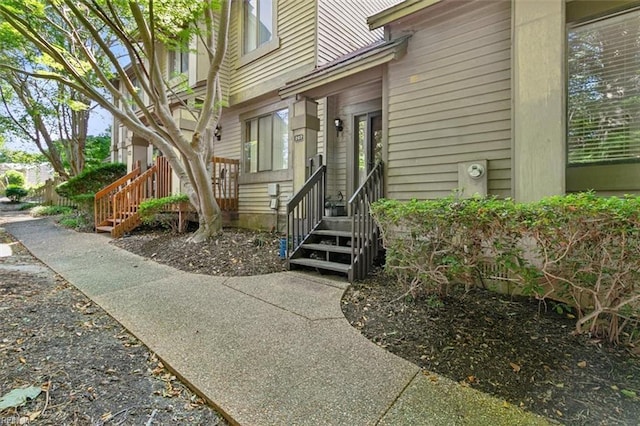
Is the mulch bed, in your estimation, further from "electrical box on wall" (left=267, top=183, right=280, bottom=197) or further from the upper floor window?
the upper floor window

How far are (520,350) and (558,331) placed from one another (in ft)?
1.98

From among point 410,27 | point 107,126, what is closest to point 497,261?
point 410,27

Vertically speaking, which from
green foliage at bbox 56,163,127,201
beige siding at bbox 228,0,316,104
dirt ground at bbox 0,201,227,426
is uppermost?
beige siding at bbox 228,0,316,104

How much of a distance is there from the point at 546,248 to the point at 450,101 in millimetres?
2894

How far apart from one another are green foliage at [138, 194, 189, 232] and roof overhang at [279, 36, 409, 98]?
12.3 ft

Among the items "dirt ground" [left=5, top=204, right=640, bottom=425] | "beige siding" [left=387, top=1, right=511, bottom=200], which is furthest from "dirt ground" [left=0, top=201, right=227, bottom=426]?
"beige siding" [left=387, top=1, right=511, bottom=200]

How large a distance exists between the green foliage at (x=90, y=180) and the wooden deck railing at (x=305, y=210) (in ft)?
32.8

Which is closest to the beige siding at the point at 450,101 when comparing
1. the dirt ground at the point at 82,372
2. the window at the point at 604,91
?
the window at the point at 604,91

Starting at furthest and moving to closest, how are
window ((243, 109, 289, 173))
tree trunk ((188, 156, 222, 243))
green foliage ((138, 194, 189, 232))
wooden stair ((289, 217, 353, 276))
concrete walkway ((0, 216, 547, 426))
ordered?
1. window ((243, 109, 289, 173))
2. green foliage ((138, 194, 189, 232))
3. tree trunk ((188, 156, 222, 243))
4. wooden stair ((289, 217, 353, 276))
5. concrete walkway ((0, 216, 547, 426))

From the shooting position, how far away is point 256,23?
28.4ft

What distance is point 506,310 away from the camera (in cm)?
338

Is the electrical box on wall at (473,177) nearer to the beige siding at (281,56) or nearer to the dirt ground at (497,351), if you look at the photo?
the dirt ground at (497,351)

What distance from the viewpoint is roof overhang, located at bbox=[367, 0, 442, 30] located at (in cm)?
479

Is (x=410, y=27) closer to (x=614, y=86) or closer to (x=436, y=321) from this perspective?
(x=614, y=86)
